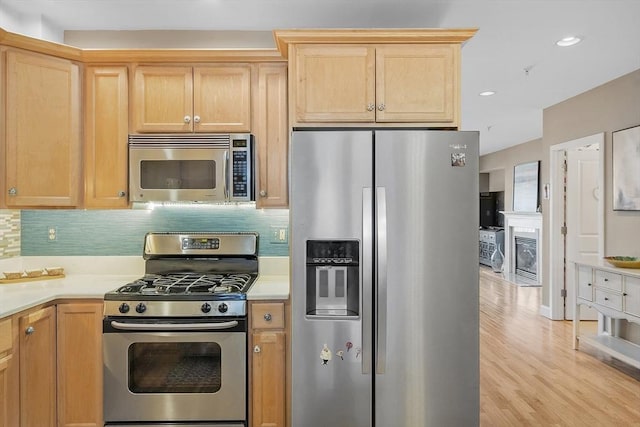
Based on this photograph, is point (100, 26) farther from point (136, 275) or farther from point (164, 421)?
point (164, 421)

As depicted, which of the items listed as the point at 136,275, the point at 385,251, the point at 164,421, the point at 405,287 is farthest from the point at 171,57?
the point at 164,421

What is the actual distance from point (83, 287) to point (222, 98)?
4.66 ft

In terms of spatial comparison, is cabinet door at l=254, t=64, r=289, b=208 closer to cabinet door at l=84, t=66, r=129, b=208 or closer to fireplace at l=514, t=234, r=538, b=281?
cabinet door at l=84, t=66, r=129, b=208

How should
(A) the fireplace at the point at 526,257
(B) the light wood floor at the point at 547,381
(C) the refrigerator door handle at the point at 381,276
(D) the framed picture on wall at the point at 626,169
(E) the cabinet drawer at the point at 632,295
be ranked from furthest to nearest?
(A) the fireplace at the point at 526,257 < (D) the framed picture on wall at the point at 626,169 < (E) the cabinet drawer at the point at 632,295 < (B) the light wood floor at the point at 547,381 < (C) the refrigerator door handle at the point at 381,276

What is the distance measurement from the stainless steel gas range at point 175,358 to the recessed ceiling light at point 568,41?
288 centimetres

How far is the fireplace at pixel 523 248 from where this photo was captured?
709cm

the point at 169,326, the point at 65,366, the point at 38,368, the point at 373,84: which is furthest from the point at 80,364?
the point at 373,84

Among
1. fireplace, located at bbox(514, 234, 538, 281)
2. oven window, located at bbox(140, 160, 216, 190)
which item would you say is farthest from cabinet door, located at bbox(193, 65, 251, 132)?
fireplace, located at bbox(514, 234, 538, 281)

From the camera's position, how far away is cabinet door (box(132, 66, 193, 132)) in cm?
254

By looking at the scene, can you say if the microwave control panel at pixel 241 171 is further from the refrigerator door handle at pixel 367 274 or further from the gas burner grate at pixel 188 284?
the refrigerator door handle at pixel 367 274

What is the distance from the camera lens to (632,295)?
3.17m

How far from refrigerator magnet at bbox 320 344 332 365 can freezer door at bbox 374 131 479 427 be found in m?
0.24

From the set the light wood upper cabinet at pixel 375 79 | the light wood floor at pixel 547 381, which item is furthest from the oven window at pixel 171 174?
the light wood floor at pixel 547 381

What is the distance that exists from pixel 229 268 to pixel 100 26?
186cm
